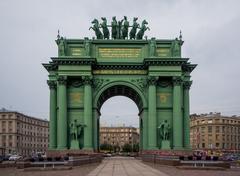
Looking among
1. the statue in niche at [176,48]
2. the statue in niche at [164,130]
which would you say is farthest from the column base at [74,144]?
the statue in niche at [176,48]

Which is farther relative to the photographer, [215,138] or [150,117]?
[215,138]

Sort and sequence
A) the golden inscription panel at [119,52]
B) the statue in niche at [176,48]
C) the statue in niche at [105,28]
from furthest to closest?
the statue in niche at [105,28] < the golden inscription panel at [119,52] < the statue in niche at [176,48]

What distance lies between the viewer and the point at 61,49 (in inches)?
2251

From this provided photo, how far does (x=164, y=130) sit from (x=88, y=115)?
9.66 m

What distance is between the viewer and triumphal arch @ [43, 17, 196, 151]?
56375mm

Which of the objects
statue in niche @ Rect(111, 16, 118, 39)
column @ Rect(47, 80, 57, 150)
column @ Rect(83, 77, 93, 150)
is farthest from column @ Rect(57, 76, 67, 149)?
statue in niche @ Rect(111, 16, 118, 39)

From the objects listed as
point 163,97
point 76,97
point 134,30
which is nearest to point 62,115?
point 76,97

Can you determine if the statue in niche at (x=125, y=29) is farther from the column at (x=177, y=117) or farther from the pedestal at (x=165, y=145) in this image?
the pedestal at (x=165, y=145)

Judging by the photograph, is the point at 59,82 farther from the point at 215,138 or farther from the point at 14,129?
the point at 215,138

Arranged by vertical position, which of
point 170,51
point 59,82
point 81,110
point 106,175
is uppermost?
point 170,51

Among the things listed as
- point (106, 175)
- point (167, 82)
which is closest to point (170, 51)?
point (167, 82)

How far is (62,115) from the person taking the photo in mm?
56312

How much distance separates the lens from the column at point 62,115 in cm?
5574

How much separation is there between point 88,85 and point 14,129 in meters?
81.3
